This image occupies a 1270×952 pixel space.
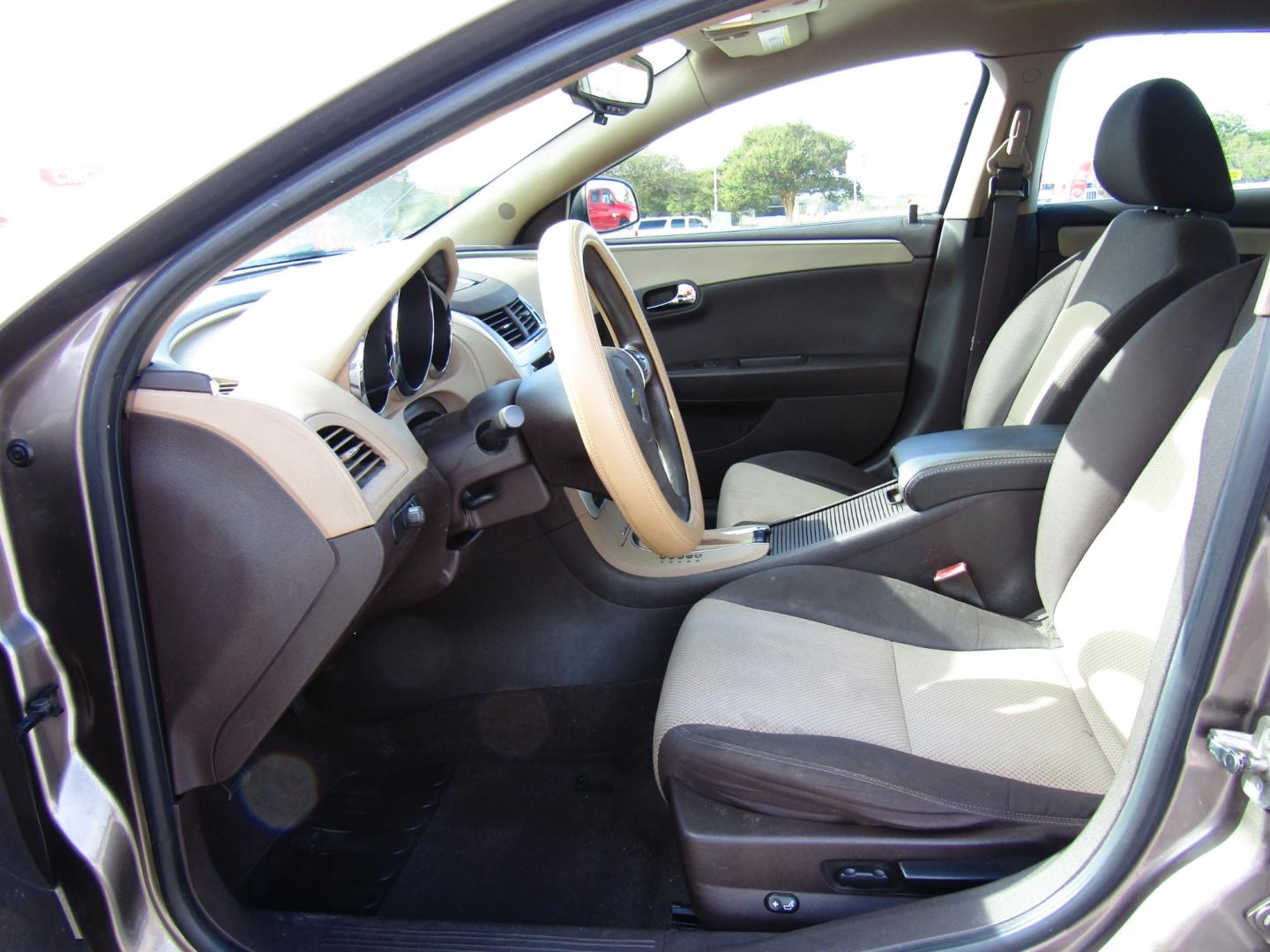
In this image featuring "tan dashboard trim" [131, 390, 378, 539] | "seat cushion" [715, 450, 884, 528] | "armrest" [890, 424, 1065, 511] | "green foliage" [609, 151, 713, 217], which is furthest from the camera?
"green foliage" [609, 151, 713, 217]

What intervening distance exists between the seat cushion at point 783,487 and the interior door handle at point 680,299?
617 millimetres

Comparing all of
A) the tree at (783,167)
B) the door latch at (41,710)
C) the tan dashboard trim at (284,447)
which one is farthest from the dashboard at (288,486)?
the tree at (783,167)

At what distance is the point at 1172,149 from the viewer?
171 cm

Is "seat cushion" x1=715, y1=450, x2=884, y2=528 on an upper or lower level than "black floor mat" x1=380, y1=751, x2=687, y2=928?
upper

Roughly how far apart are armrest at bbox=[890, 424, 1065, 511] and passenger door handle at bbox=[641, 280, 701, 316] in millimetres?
A: 1254

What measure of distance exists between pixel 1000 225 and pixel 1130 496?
1553 millimetres

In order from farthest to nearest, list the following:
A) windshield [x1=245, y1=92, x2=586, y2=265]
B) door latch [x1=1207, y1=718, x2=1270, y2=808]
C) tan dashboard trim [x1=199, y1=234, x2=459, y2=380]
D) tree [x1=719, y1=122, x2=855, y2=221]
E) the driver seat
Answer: tree [x1=719, y1=122, x2=855, y2=221] < windshield [x1=245, y1=92, x2=586, y2=265] < tan dashboard trim [x1=199, y1=234, x2=459, y2=380] < the driver seat < door latch [x1=1207, y1=718, x2=1270, y2=808]

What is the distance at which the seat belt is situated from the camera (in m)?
2.60

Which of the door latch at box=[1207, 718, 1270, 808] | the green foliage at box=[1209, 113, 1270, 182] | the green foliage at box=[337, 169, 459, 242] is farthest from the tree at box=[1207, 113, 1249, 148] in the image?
the green foliage at box=[337, 169, 459, 242]

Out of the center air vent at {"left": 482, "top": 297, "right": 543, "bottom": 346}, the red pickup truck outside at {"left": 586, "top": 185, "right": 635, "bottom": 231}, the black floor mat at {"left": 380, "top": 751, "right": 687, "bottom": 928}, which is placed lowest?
the black floor mat at {"left": 380, "top": 751, "right": 687, "bottom": 928}

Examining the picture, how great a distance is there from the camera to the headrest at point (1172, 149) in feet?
5.56

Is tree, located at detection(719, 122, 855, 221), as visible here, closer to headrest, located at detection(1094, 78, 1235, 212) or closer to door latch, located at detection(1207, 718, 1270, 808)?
headrest, located at detection(1094, 78, 1235, 212)

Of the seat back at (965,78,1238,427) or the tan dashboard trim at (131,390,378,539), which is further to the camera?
the seat back at (965,78,1238,427)

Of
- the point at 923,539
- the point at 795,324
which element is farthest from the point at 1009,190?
the point at 923,539
